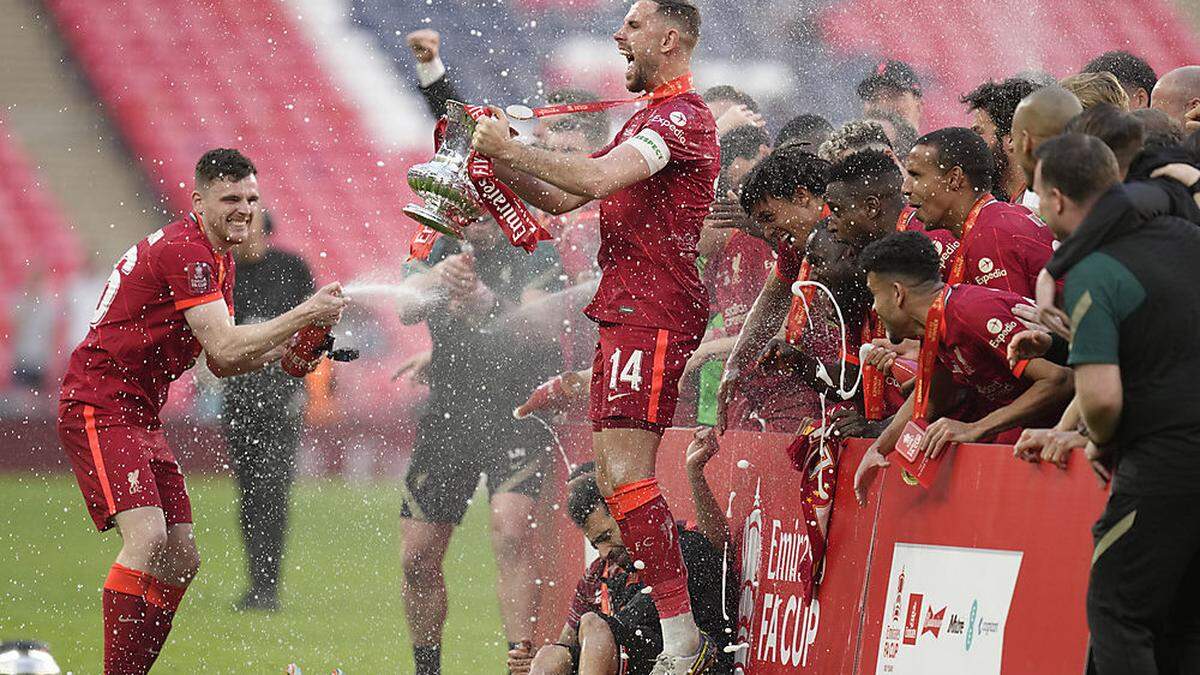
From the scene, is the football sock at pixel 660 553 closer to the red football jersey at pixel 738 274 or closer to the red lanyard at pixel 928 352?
the red lanyard at pixel 928 352

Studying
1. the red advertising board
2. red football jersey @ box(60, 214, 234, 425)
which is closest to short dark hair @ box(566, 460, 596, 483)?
the red advertising board

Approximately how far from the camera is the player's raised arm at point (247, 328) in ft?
19.6

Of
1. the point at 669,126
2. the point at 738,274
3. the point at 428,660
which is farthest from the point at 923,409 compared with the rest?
the point at 428,660

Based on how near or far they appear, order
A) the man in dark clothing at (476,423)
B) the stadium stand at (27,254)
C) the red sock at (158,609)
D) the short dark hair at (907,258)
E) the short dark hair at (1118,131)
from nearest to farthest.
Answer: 1. the short dark hair at (1118,131)
2. the short dark hair at (907,258)
3. the red sock at (158,609)
4. the man in dark clothing at (476,423)
5. the stadium stand at (27,254)

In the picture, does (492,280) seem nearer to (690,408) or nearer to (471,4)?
Answer: (690,408)

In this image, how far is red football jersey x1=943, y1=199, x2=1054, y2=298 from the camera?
15.9ft

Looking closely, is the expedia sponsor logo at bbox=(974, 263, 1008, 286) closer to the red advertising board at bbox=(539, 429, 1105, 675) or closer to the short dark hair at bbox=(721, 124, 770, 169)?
the red advertising board at bbox=(539, 429, 1105, 675)

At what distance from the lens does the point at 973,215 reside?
202 inches

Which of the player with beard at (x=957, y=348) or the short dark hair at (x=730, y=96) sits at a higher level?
the short dark hair at (x=730, y=96)

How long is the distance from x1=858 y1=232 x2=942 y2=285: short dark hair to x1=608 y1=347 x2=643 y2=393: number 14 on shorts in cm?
101

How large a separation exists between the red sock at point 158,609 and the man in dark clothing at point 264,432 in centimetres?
473

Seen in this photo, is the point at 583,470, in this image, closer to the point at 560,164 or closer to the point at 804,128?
the point at 804,128

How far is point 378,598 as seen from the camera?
12234 mm

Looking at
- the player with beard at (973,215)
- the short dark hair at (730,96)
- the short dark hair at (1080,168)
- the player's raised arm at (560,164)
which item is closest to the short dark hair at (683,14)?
the player's raised arm at (560,164)
